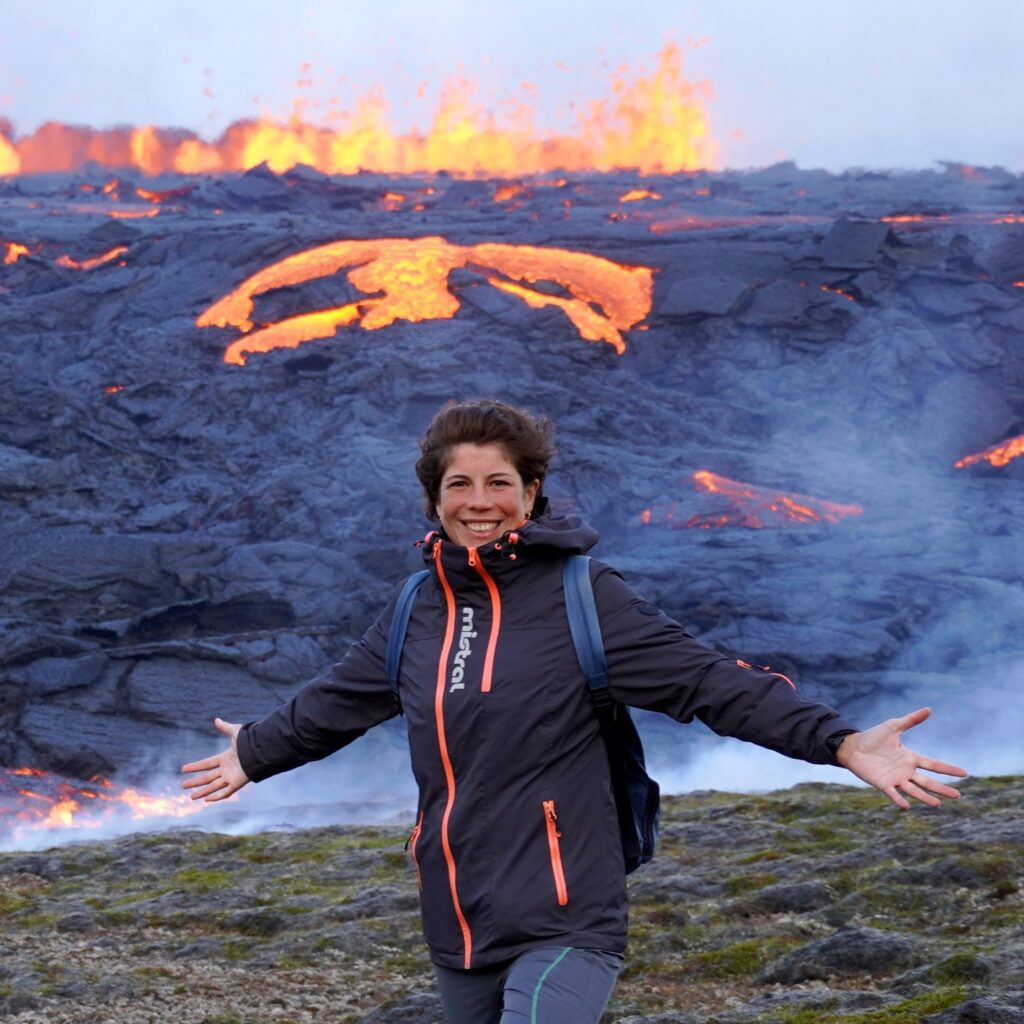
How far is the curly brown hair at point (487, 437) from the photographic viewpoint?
5.28 meters

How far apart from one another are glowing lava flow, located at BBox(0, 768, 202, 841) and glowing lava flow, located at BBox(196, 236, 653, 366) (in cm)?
2318

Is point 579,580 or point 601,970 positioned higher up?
point 579,580

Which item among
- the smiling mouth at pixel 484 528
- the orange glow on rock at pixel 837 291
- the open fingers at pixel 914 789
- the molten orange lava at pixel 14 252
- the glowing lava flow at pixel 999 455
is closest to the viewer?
the open fingers at pixel 914 789

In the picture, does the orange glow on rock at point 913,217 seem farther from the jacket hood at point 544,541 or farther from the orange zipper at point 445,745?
the orange zipper at point 445,745

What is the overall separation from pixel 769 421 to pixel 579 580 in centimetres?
4909

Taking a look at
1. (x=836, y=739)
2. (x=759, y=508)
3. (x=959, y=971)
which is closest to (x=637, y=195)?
(x=759, y=508)

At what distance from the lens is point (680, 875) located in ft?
49.2

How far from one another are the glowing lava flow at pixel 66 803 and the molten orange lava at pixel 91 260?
30474 mm

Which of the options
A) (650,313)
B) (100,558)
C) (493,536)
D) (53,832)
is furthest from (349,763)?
(493,536)

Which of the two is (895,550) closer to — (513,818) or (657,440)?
(657,440)

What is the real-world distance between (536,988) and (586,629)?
1101 mm

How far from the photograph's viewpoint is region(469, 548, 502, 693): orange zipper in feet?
16.1

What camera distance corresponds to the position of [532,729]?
4.87m

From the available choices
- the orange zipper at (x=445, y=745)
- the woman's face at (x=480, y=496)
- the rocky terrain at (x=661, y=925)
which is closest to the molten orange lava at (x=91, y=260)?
the rocky terrain at (x=661, y=925)
